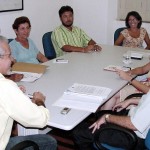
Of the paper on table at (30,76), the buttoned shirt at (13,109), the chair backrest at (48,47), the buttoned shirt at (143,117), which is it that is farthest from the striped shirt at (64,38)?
the buttoned shirt at (13,109)

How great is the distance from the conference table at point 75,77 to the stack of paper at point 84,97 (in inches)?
1.9

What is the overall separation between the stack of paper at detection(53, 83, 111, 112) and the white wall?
248cm

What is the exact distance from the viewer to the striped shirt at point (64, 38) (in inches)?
155

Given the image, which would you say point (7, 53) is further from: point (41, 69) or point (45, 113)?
point (41, 69)

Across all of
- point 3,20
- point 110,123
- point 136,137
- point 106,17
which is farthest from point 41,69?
point 106,17

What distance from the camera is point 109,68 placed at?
284 centimetres

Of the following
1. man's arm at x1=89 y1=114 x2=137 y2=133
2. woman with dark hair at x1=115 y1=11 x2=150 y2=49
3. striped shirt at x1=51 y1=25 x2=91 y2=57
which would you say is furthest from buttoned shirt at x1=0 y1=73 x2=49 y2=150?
woman with dark hair at x1=115 y1=11 x2=150 y2=49

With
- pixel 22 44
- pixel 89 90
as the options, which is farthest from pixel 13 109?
pixel 22 44

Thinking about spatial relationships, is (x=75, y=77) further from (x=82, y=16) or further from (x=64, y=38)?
(x=82, y=16)

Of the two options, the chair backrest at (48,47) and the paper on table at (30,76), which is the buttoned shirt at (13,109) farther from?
the chair backrest at (48,47)

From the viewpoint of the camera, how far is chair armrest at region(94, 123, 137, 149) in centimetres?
178

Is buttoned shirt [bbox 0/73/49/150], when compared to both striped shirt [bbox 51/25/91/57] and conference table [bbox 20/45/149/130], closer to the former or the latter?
conference table [bbox 20/45/149/130]

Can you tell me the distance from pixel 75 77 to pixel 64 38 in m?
1.47

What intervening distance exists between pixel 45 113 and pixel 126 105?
90 centimetres
